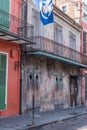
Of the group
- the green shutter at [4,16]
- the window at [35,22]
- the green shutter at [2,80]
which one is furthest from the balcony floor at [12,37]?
the window at [35,22]

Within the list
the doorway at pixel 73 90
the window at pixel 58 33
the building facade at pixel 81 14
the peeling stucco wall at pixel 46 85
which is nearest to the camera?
the peeling stucco wall at pixel 46 85

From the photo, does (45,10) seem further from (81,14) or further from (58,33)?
(81,14)

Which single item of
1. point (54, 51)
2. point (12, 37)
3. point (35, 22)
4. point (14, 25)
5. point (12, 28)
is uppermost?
point (35, 22)

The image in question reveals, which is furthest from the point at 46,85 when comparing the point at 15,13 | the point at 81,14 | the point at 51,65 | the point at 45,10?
the point at 81,14

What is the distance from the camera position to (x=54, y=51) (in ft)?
69.6

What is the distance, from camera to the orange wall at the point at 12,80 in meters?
16.7

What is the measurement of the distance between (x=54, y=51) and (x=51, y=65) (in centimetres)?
130

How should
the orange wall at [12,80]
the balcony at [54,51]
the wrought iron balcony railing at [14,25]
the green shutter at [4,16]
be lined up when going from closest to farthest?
the green shutter at [4,16] < the wrought iron balcony railing at [14,25] < the orange wall at [12,80] < the balcony at [54,51]

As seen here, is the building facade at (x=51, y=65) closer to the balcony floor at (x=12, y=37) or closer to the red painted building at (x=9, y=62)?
the red painted building at (x=9, y=62)

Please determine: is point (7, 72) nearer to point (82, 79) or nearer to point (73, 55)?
point (73, 55)

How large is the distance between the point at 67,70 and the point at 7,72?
9068 mm

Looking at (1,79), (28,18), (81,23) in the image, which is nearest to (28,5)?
(28,18)

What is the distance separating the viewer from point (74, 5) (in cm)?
3003

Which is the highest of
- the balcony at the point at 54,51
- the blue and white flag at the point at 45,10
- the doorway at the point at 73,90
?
the blue and white flag at the point at 45,10
